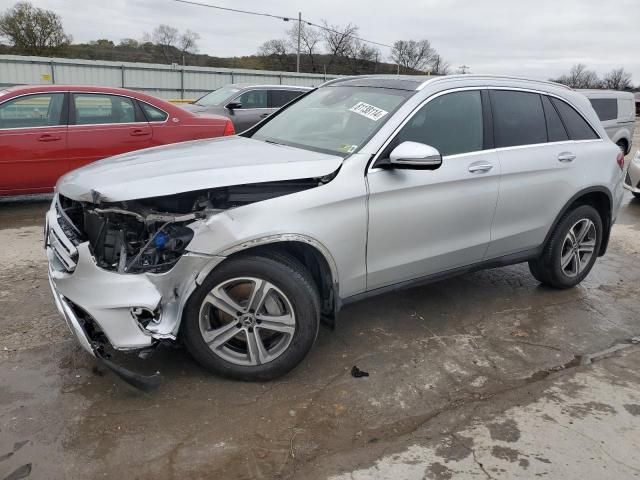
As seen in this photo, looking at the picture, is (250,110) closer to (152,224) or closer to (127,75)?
(152,224)

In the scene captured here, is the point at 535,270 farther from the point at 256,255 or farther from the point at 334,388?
the point at 256,255

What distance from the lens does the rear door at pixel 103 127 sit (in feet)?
22.6

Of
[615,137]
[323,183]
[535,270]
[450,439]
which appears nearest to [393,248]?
[323,183]

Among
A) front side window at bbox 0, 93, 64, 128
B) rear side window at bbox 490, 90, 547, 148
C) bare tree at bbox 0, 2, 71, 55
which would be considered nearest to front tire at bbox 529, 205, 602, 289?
rear side window at bbox 490, 90, 547, 148

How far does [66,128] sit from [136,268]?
4.73 meters

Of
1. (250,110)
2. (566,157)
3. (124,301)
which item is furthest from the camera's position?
(250,110)

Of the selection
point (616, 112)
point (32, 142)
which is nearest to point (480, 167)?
point (32, 142)

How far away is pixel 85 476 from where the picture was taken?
8.05 ft

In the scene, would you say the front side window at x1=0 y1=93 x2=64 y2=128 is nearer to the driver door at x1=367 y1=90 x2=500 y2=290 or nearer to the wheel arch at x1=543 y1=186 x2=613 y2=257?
the driver door at x1=367 y1=90 x2=500 y2=290

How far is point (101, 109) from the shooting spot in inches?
280

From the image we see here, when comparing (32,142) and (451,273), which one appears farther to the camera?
(32,142)

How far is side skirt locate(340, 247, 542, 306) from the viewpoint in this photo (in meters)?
3.54

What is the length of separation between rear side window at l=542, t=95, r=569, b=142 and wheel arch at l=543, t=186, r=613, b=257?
48 centimetres

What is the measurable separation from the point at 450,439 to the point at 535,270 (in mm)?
2474
